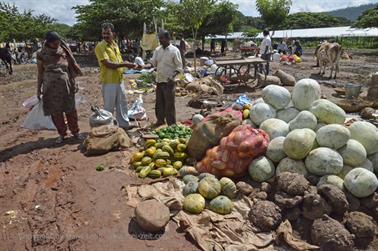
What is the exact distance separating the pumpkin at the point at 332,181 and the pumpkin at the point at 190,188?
4.79ft

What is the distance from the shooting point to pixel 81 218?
3.92 m

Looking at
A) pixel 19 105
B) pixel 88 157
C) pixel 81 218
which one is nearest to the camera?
pixel 81 218

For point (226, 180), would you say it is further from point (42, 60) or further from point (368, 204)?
point (42, 60)

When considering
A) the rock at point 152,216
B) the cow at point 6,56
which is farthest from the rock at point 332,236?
the cow at point 6,56

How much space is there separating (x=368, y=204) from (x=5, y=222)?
163 inches

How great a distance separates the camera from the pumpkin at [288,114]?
5.01 m

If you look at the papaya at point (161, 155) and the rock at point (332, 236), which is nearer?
the rock at point (332, 236)

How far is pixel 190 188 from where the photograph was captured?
14.1 ft

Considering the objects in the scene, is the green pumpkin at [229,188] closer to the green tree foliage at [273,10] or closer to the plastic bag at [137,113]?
the plastic bag at [137,113]

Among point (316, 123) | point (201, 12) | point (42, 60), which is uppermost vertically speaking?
point (201, 12)

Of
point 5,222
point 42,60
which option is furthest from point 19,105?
point 5,222

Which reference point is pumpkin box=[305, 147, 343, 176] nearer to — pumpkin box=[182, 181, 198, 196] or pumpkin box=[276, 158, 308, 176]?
pumpkin box=[276, 158, 308, 176]

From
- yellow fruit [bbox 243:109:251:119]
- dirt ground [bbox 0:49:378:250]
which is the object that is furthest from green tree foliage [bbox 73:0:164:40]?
yellow fruit [bbox 243:109:251:119]

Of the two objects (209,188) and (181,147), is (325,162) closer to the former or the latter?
(209,188)
